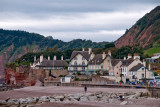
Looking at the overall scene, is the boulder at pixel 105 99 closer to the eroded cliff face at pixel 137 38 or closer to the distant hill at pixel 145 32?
the eroded cliff face at pixel 137 38

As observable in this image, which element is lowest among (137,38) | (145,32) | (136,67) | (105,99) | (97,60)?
(105,99)

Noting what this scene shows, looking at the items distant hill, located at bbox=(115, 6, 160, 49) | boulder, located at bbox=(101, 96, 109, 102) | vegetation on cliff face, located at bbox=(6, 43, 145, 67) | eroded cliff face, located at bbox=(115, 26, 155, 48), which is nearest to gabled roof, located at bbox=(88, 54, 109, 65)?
vegetation on cliff face, located at bbox=(6, 43, 145, 67)

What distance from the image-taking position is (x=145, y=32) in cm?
15675

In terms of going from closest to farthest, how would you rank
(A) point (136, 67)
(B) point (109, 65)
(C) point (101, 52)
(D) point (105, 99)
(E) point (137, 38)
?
(D) point (105, 99), (A) point (136, 67), (B) point (109, 65), (C) point (101, 52), (E) point (137, 38)

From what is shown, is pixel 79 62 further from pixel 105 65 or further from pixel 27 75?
pixel 27 75

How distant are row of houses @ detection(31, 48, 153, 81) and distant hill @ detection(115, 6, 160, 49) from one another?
5031cm

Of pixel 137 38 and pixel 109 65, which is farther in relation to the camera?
pixel 137 38

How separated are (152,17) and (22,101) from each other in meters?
117

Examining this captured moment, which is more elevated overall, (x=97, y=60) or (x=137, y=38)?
(x=137, y=38)

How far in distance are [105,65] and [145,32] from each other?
266 feet

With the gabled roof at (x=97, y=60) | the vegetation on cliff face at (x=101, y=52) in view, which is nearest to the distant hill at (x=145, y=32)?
the vegetation on cliff face at (x=101, y=52)

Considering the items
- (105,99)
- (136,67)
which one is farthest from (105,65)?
(105,99)

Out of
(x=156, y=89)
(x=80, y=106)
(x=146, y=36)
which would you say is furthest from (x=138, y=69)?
(x=146, y=36)

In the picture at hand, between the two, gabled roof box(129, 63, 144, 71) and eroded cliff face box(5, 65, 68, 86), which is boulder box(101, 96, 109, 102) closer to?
gabled roof box(129, 63, 144, 71)
